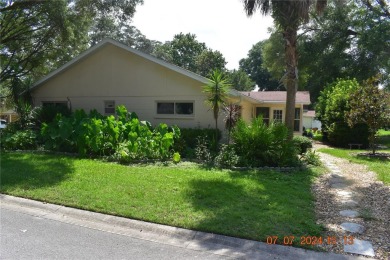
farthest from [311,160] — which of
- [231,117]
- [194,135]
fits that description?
[194,135]

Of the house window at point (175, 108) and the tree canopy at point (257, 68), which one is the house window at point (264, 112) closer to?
the house window at point (175, 108)

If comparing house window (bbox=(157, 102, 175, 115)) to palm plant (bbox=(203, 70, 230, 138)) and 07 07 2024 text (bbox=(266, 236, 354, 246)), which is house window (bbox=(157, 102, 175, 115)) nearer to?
palm plant (bbox=(203, 70, 230, 138))

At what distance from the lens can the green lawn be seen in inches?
207

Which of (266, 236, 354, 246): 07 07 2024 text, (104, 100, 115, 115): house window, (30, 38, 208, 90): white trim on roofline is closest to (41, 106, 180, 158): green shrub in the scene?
(30, 38, 208, 90): white trim on roofline

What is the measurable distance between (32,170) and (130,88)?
708 cm

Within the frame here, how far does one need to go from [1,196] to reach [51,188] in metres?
1.01

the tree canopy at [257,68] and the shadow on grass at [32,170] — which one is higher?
the tree canopy at [257,68]

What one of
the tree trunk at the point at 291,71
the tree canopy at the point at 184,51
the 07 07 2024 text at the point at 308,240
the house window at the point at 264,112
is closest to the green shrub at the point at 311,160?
the tree trunk at the point at 291,71

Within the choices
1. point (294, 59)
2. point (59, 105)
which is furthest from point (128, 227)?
point (59, 105)

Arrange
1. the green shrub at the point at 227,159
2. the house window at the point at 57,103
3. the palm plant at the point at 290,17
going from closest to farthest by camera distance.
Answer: the green shrub at the point at 227,159, the palm plant at the point at 290,17, the house window at the point at 57,103

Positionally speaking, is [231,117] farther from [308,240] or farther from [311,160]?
[308,240]

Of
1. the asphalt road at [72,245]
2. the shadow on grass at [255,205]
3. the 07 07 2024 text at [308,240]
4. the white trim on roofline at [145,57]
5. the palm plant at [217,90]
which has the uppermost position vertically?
the white trim on roofline at [145,57]

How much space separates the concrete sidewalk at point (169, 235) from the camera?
4.32 meters

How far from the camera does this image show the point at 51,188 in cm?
714
